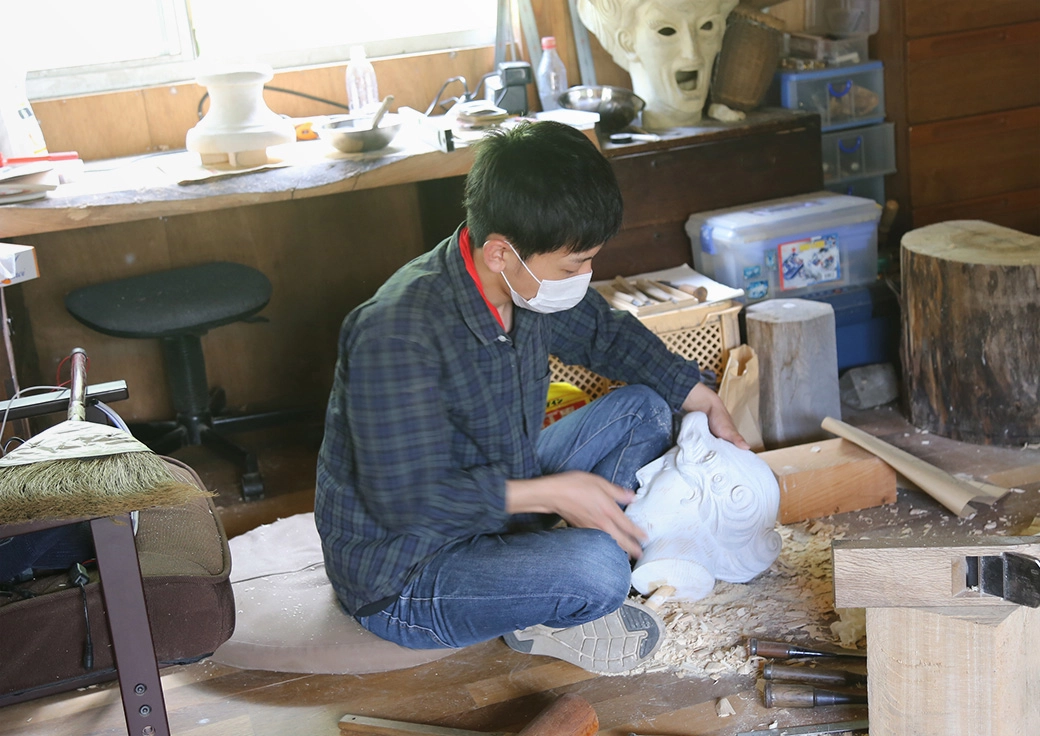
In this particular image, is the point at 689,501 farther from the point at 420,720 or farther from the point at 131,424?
the point at 131,424

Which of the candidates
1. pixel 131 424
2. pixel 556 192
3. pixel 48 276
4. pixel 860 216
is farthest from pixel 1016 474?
pixel 48 276

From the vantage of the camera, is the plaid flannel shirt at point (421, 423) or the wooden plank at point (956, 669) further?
the plaid flannel shirt at point (421, 423)

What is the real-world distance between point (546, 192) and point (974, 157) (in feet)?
7.62

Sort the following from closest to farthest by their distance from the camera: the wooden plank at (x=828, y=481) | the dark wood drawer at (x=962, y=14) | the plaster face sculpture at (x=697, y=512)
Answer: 1. the plaster face sculpture at (x=697, y=512)
2. the wooden plank at (x=828, y=481)
3. the dark wood drawer at (x=962, y=14)

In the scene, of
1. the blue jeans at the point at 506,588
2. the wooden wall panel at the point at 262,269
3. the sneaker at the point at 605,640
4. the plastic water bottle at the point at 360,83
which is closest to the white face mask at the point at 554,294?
the blue jeans at the point at 506,588

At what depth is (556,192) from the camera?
1.61m

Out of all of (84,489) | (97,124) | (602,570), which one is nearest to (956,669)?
(602,570)

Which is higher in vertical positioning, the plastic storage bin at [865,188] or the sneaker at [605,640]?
the plastic storage bin at [865,188]

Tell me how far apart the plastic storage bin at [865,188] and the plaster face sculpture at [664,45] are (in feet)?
1.91

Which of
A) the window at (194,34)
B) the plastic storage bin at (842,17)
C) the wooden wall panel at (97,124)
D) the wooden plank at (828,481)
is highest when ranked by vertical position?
the window at (194,34)

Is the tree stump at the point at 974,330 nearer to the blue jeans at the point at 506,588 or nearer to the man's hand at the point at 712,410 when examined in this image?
the man's hand at the point at 712,410

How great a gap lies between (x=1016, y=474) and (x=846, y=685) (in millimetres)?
1059

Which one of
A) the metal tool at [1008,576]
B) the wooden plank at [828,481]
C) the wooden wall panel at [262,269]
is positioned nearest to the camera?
the metal tool at [1008,576]

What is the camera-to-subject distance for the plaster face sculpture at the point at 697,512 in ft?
6.81
